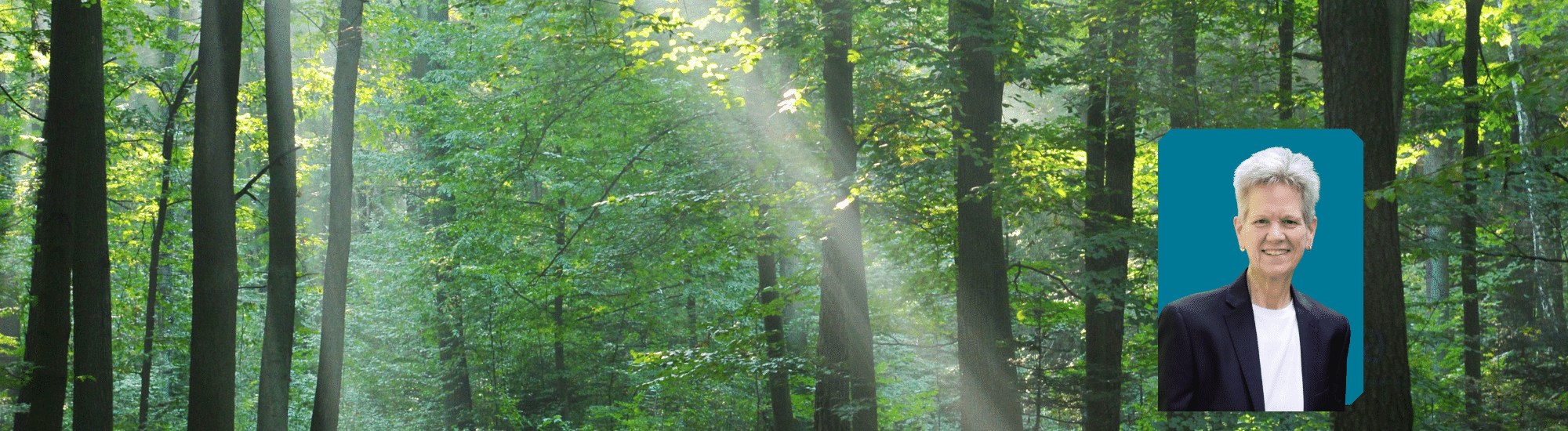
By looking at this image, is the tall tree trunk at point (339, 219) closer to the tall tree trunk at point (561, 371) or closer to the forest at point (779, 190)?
the forest at point (779, 190)

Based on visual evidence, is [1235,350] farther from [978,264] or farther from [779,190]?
[779,190]

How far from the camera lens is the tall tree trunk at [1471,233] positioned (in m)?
Result: 10.0

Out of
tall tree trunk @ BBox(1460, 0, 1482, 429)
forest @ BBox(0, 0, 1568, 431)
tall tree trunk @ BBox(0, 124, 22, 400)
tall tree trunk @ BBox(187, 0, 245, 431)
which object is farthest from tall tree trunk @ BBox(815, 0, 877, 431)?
tall tree trunk @ BBox(0, 124, 22, 400)

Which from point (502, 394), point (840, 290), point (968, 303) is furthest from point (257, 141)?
point (968, 303)

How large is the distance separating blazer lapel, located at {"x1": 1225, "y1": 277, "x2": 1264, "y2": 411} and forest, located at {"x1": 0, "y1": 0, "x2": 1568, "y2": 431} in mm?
789

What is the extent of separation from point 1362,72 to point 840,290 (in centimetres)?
657

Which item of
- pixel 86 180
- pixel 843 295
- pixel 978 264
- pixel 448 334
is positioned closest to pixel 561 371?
pixel 448 334

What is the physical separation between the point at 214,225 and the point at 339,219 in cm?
224

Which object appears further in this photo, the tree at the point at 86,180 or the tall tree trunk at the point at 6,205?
the tall tree trunk at the point at 6,205

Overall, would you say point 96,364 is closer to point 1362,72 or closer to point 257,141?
point 257,141

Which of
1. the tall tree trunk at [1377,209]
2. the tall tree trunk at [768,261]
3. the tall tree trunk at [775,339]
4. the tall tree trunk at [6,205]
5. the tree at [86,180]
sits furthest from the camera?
the tall tree trunk at [775,339]

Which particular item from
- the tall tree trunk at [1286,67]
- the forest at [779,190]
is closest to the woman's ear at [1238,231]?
the forest at [779,190]

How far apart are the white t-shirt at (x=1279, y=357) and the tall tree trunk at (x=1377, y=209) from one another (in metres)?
1.63

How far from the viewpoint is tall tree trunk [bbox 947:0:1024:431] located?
951 cm
